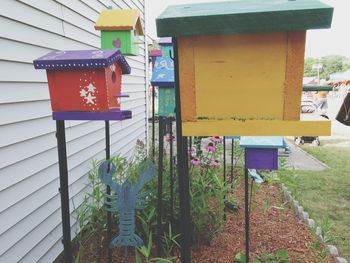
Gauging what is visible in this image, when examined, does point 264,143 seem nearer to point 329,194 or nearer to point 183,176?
point 183,176

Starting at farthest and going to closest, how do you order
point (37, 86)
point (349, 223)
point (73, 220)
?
point (349, 223)
point (73, 220)
point (37, 86)

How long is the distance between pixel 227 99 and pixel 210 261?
5.93 feet

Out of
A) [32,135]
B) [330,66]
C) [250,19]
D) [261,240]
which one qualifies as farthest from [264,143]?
[330,66]

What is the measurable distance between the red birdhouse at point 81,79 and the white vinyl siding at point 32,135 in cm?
69

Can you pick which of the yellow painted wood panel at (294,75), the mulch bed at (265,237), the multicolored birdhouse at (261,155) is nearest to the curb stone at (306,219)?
the mulch bed at (265,237)

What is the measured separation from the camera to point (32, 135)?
A: 8.89 ft

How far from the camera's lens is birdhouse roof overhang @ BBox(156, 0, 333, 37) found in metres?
1.30

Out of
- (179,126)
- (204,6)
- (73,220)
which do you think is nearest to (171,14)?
(204,6)

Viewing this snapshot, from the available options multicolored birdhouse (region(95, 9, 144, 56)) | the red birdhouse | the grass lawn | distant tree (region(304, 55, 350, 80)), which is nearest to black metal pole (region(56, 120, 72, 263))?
the red birdhouse

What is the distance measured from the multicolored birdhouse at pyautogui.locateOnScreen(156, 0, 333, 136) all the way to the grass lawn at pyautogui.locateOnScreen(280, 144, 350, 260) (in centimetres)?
253

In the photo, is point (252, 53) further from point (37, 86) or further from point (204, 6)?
point (37, 86)

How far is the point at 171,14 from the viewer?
1458 millimetres

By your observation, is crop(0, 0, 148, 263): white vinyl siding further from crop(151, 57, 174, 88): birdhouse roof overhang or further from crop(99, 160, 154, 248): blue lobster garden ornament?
crop(151, 57, 174, 88): birdhouse roof overhang

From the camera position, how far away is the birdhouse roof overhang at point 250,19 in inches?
51.0
